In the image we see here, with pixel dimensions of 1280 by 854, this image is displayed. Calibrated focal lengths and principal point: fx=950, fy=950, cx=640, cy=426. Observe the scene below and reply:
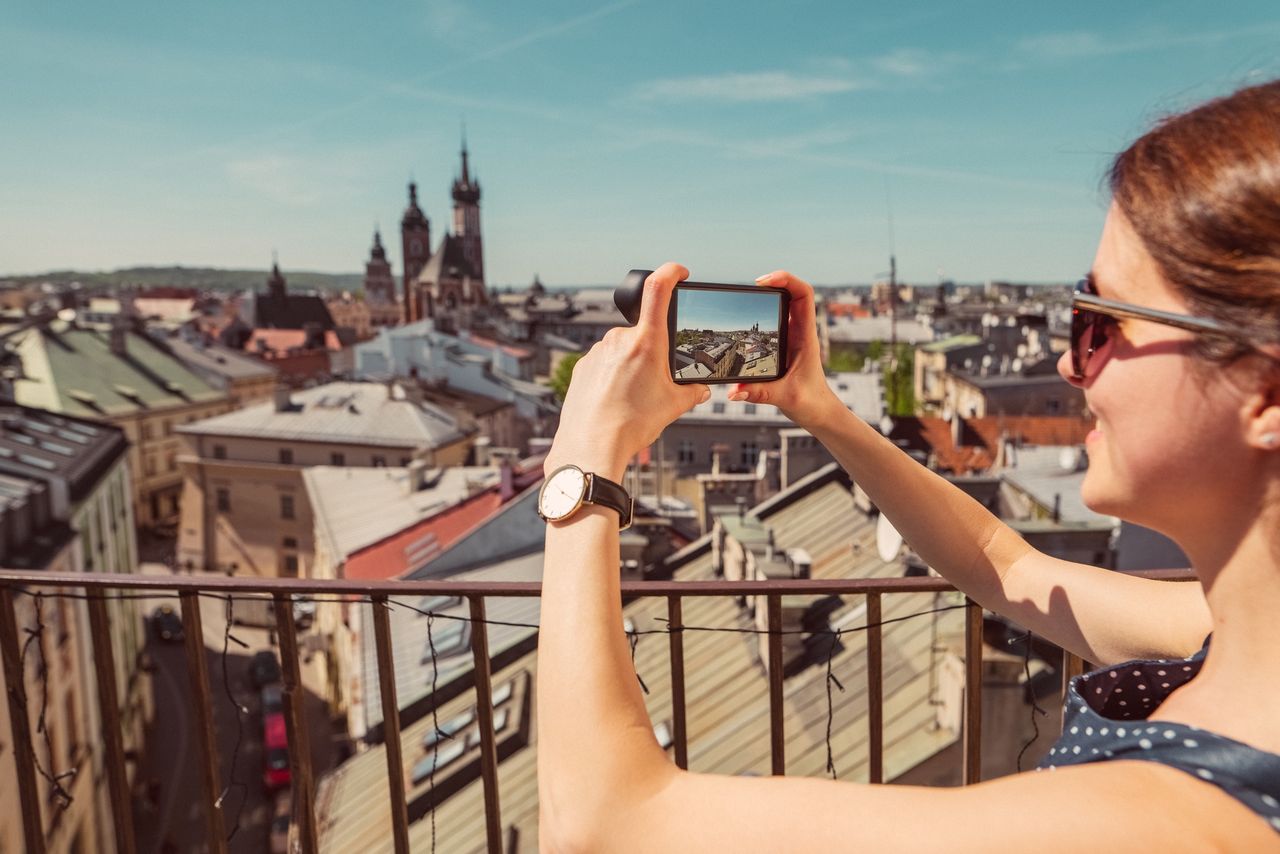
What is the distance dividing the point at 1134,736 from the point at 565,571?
0.77 m

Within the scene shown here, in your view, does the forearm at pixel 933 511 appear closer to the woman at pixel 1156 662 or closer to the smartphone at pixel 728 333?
the smartphone at pixel 728 333

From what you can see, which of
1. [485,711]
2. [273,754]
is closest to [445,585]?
[485,711]

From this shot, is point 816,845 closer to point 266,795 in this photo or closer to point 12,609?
point 12,609

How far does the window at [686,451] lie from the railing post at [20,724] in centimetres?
3192

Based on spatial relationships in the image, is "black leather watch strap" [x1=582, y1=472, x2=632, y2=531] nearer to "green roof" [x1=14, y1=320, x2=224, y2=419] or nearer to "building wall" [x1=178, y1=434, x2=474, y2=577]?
"building wall" [x1=178, y1=434, x2=474, y2=577]

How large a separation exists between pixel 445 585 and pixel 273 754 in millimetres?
21558

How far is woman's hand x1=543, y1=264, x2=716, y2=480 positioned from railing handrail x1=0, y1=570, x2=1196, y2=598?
3.15ft

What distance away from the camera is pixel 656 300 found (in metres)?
1.52

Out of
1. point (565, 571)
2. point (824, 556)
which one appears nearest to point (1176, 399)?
point (565, 571)

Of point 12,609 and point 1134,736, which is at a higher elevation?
point 1134,736

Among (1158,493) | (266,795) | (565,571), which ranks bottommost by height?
(266,795)

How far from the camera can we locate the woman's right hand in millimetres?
1978

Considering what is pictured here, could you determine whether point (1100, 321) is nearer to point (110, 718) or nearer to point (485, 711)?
point (485, 711)

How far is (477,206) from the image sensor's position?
148 meters
